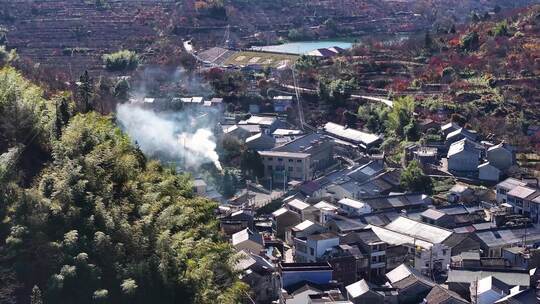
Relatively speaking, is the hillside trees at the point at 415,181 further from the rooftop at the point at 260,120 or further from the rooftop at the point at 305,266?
the rooftop at the point at 305,266

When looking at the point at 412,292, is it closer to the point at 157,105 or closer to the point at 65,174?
the point at 65,174

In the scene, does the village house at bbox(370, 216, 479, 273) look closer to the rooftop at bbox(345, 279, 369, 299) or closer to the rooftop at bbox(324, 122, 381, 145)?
the rooftop at bbox(345, 279, 369, 299)

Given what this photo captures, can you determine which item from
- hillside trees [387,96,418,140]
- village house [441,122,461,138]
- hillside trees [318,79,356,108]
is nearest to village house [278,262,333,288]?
hillside trees [387,96,418,140]

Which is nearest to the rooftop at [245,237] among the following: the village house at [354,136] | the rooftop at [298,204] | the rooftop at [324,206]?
the rooftop at [298,204]

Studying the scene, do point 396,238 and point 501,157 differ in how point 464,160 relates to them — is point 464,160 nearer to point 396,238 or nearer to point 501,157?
point 501,157

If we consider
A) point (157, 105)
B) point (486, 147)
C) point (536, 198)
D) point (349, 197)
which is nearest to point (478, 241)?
point (536, 198)
